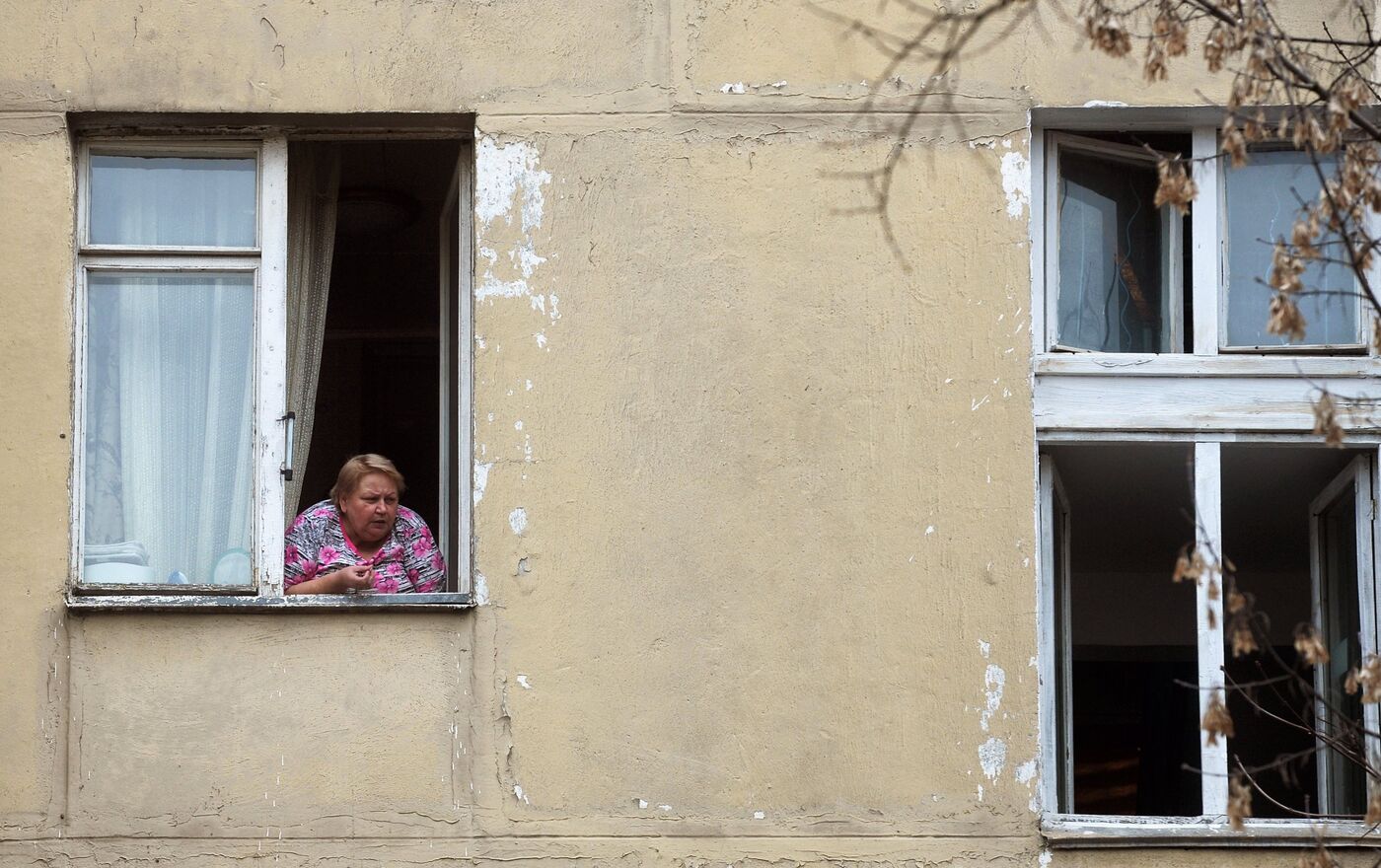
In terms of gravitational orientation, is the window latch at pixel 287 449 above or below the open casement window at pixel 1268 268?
below

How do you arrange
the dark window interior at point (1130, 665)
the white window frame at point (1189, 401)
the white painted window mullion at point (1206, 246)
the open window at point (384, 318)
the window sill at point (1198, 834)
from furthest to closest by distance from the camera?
the dark window interior at point (1130, 665) → the open window at point (384, 318) → the white painted window mullion at point (1206, 246) → the white window frame at point (1189, 401) → the window sill at point (1198, 834)

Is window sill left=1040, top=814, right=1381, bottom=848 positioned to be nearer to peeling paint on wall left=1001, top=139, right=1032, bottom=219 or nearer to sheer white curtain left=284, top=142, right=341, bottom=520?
peeling paint on wall left=1001, top=139, right=1032, bottom=219

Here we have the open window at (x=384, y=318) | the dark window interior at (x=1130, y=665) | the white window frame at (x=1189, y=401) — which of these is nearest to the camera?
the white window frame at (x=1189, y=401)

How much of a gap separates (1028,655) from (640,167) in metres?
2.23

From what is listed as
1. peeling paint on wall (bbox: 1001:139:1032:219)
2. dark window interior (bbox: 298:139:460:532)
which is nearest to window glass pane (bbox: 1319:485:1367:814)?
peeling paint on wall (bbox: 1001:139:1032:219)

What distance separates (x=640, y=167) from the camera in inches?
290

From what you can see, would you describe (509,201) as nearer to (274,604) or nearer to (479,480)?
(479,480)

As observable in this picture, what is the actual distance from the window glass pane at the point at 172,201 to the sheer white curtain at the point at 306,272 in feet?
0.76

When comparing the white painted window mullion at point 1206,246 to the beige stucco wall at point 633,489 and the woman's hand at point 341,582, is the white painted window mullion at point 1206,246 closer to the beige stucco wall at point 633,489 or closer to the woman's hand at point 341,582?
the beige stucco wall at point 633,489

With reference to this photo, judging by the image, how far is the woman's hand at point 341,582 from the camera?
7133 millimetres

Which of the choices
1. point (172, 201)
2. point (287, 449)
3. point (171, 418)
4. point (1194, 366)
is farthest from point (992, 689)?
point (172, 201)

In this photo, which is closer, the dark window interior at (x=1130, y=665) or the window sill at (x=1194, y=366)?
the window sill at (x=1194, y=366)

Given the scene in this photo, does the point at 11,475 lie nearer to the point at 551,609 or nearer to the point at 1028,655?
the point at 551,609

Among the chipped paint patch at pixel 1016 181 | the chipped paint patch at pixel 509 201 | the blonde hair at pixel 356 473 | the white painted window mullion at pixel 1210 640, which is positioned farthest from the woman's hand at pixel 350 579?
the white painted window mullion at pixel 1210 640
